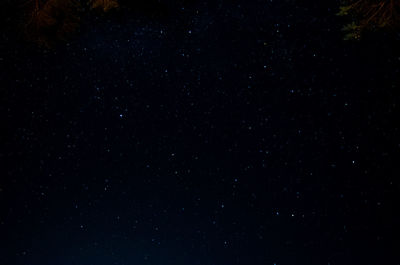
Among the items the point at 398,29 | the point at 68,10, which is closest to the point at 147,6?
the point at 68,10

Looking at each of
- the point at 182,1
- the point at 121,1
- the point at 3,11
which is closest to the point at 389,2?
the point at 182,1

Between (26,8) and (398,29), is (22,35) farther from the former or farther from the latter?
(398,29)

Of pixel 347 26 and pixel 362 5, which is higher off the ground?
pixel 362 5

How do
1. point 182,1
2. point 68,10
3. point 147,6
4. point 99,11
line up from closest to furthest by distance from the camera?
point 68,10
point 99,11
point 147,6
point 182,1

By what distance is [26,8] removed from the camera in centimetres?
122

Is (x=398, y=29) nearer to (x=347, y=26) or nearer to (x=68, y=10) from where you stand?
(x=347, y=26)

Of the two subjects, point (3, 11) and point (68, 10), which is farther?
point (3, 11)

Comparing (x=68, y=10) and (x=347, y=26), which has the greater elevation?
(x=68, y=10)

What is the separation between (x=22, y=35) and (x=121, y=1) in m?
0.40

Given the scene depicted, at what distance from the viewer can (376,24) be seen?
48.3 inches

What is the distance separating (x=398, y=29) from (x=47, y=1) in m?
1.31

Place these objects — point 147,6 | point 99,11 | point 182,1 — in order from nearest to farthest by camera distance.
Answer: point 99,11
point 147,6
point 182,1

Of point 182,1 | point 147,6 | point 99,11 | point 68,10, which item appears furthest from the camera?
point 182,1

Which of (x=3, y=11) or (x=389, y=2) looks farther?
(x=3, y=11)
